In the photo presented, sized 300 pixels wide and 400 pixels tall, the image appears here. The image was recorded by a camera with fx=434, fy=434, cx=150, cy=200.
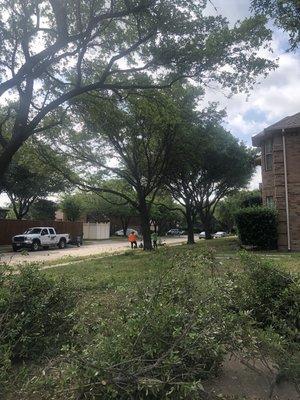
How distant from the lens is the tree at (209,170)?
28.0 meters

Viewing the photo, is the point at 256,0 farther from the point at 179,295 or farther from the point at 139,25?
the point at 179,295

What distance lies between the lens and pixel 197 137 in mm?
24953

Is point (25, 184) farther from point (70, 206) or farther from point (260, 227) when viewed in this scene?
point (260, 227)

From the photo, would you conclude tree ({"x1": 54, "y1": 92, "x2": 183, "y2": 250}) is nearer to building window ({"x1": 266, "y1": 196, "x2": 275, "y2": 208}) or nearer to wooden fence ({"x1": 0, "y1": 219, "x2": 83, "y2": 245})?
building window ({"x1": 266, "y1": 196, "x2": 275, "y2": 208})

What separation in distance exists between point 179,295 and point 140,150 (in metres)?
21.2

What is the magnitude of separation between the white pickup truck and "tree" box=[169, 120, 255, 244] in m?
10.7

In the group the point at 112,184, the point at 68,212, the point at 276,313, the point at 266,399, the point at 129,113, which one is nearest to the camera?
the point at 266,399

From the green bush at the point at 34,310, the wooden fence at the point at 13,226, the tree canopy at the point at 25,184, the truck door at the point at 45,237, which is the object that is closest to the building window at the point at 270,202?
the tree canopy at the point at 25,184

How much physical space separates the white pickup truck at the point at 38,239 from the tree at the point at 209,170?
Result: 35.2 feet

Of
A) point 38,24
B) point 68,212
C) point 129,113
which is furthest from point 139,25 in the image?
point 68,212

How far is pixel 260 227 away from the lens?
2139cm

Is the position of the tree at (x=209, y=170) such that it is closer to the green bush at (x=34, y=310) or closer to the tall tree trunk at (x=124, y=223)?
the green bush at (x=34, y=310)

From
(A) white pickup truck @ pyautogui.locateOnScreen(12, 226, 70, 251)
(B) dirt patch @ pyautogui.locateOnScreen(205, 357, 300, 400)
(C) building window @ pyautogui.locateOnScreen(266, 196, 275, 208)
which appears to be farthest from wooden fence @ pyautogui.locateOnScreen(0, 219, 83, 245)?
(B) dirt patch @ pyautogui.locateOnScreen(205, 357, 300, 400)

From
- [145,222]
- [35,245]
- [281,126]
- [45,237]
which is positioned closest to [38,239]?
[35,245]
